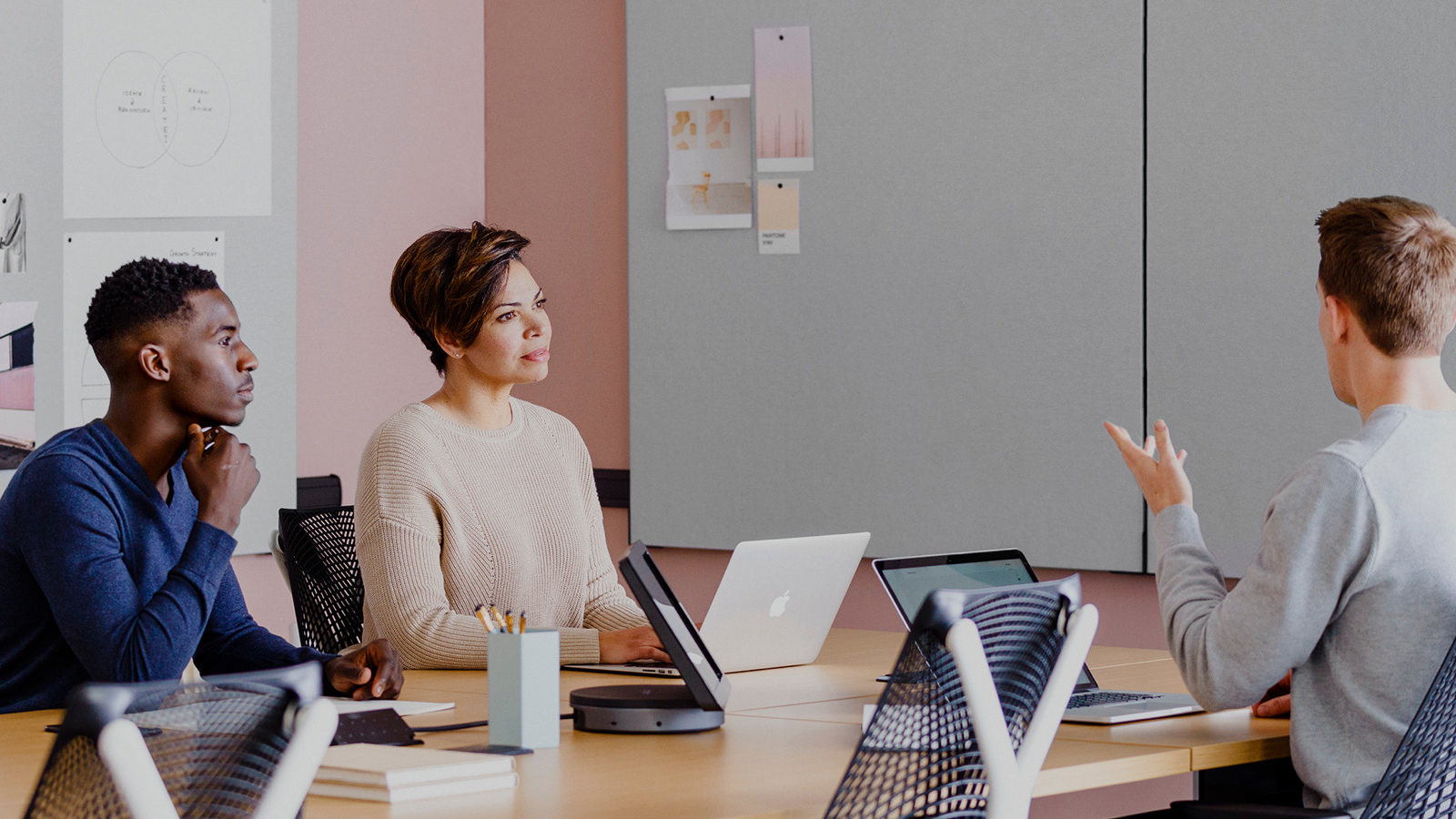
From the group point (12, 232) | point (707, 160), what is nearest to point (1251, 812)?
point (707, 160)

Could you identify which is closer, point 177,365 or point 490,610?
point 490,610

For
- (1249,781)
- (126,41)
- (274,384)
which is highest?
(126,41)

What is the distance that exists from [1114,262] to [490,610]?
194cm

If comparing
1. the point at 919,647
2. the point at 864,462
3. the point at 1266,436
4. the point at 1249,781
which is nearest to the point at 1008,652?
the point at 919,647

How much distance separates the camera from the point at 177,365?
85.9 inches

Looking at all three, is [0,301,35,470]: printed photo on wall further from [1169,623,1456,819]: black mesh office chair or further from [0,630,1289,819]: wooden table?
[1169,623,1456,819]: black mesh office chair

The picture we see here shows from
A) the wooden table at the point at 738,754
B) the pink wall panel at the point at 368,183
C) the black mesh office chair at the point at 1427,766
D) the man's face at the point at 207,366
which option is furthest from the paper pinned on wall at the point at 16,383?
the black mesh office chair at the point at 1427,766

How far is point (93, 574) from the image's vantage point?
1999mm

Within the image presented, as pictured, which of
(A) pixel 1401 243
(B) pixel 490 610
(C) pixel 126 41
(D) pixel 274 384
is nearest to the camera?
(A) pixel 1401 243

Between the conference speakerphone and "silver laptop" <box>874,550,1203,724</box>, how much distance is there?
0.85ft

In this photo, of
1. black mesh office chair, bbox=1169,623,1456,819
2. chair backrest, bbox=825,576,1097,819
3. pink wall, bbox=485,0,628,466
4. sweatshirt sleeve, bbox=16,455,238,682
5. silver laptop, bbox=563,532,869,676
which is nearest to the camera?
chair backrest, bbox=825,576,1097,819

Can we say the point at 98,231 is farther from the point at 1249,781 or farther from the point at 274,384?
the point at 1249,781

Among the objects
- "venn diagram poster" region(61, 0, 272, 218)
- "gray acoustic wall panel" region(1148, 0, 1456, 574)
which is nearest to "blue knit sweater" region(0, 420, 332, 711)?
"venn diagram poster" region(61, 0, 272, 218)

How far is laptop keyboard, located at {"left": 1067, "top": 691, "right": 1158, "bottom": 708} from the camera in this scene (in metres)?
2.08
